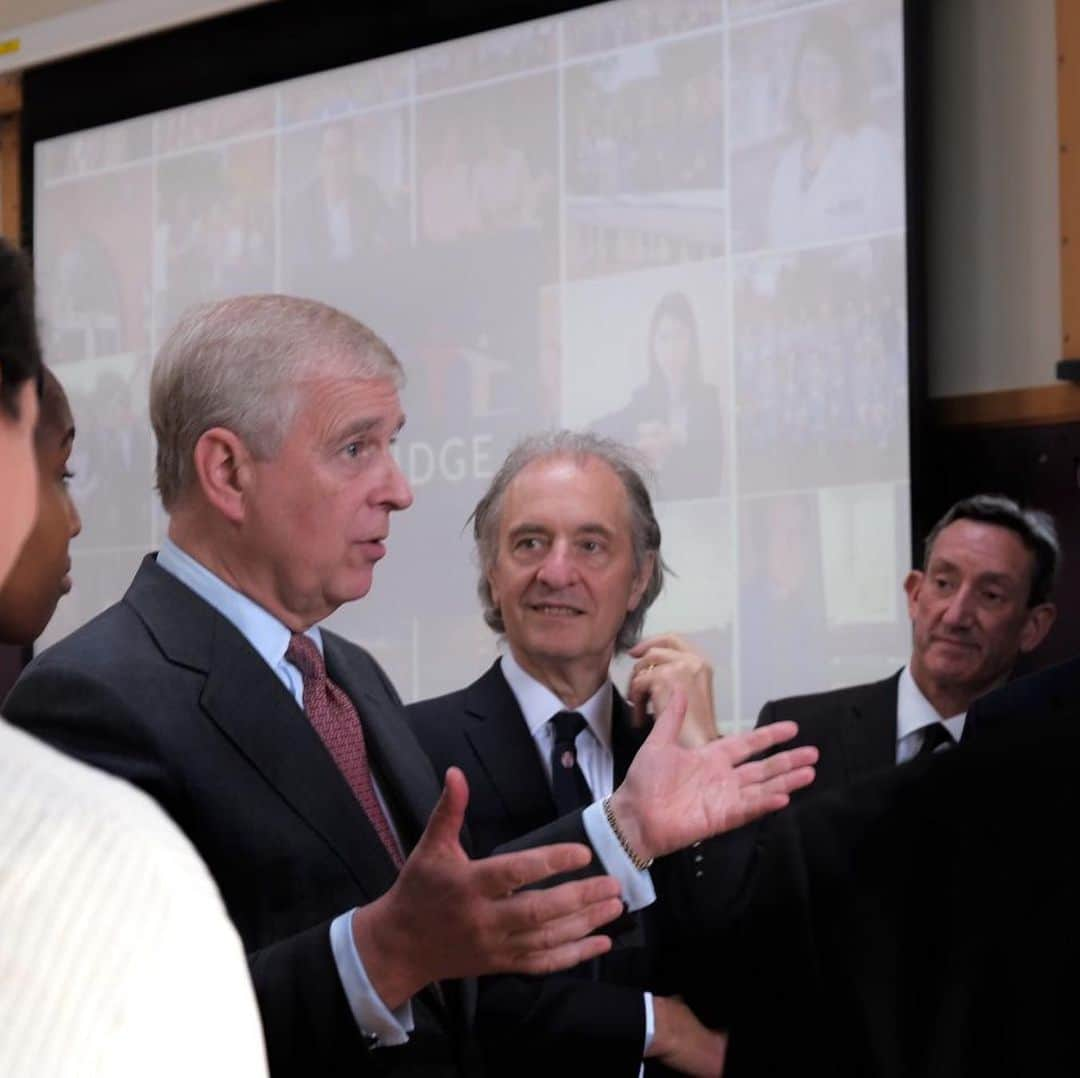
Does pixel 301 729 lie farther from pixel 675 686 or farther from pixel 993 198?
pixel 993 198

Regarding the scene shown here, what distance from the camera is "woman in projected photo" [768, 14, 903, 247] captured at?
388cm

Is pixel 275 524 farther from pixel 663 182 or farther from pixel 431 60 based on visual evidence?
pixel 431 60

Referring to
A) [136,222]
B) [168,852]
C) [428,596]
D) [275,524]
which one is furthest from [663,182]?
[168,852]

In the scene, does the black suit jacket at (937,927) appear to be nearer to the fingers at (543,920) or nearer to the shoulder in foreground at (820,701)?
the fingers at (543,920)

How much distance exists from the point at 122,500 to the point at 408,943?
383 cm

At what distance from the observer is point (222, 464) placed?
212 centimetres

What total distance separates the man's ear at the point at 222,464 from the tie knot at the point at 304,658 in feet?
0.61

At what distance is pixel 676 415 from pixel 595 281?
45 cm

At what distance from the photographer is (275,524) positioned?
2.11 meters

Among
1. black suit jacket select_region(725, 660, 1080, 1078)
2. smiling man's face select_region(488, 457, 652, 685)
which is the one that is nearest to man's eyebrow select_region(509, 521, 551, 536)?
smiling man's face select_region(488, 457, 652, 685)

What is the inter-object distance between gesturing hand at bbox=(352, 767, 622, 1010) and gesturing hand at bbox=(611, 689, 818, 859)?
254 millimetres

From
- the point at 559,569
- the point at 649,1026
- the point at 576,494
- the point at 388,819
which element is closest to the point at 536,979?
the point at 649,1026

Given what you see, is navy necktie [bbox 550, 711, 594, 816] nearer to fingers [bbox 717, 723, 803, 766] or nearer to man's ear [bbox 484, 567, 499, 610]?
man's ear [bbox 484, 567, 499, 610]

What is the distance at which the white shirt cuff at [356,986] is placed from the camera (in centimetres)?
175
